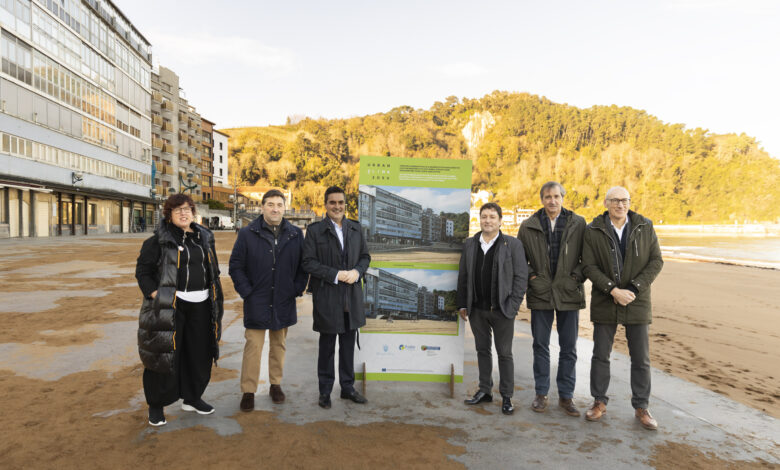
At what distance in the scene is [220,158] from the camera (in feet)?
307

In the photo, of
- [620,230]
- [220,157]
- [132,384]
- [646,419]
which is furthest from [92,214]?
[220,157]

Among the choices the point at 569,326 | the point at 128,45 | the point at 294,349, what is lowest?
the point at 294,349

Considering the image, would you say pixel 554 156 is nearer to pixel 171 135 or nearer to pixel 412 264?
pixel 171 135

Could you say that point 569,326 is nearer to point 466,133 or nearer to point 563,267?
point 563,267

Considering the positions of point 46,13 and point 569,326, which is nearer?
point 569,326

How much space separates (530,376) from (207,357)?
3079 millimetres

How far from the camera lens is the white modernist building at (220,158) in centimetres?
9162

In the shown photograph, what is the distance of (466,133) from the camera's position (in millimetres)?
152000

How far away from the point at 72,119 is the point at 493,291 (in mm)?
38773

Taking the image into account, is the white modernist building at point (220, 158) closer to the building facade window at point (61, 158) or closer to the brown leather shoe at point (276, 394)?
the building facade window at point (61, 158)

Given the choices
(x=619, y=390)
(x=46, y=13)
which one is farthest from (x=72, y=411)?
(x=46, y=13)

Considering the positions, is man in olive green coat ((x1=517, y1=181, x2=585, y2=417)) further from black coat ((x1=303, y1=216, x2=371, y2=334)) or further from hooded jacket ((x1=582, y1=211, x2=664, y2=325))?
black coat ((x1=303, y1=216, x2=371, y2=334))

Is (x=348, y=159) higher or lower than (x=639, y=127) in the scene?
lower

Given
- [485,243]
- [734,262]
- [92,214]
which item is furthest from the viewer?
[92,214]
